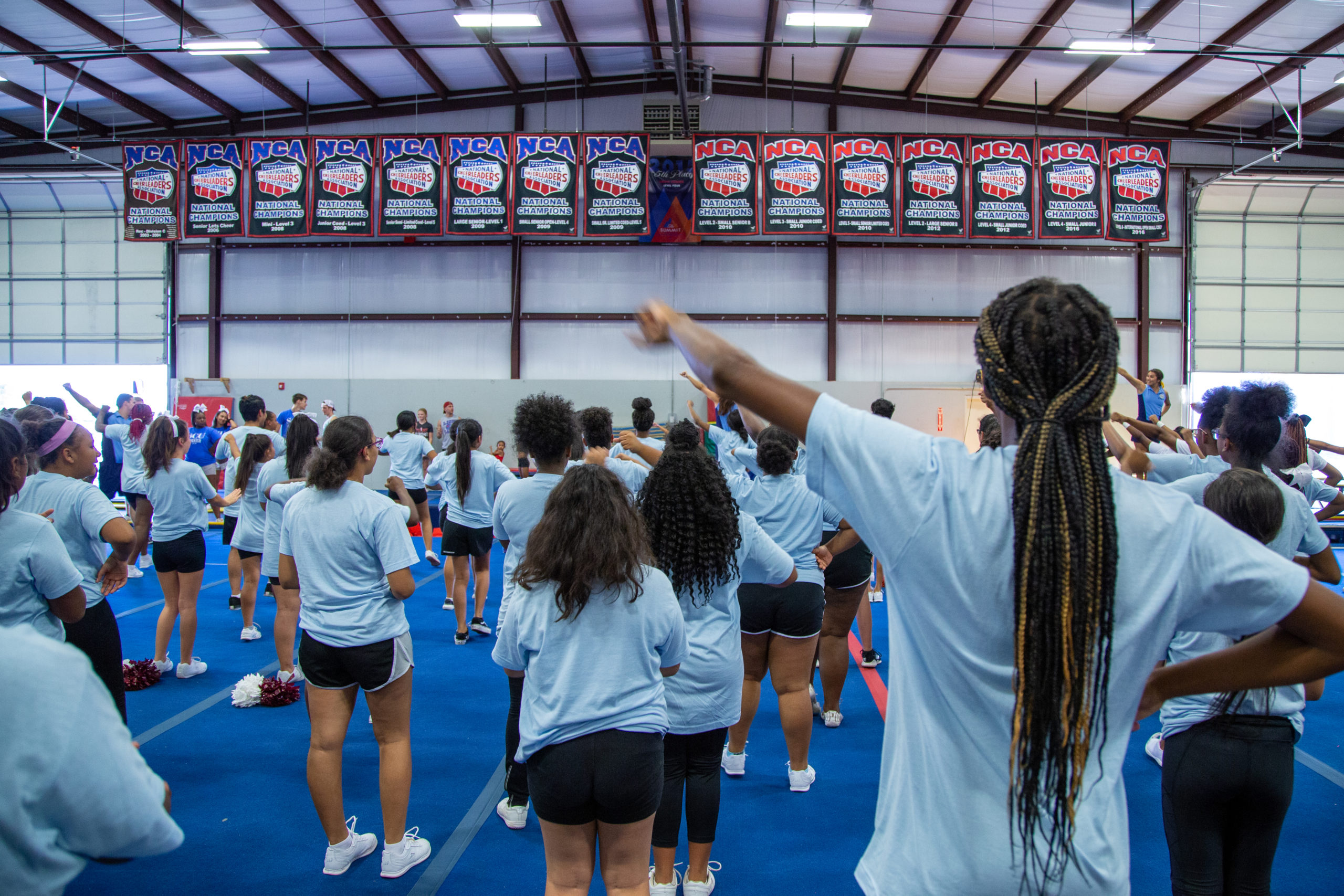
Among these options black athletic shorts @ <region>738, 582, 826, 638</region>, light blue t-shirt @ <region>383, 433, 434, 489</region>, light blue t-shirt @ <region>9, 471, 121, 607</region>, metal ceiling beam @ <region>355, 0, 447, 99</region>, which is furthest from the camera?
metal ceiling beam @ <region>355, 0, 447, 99</region>

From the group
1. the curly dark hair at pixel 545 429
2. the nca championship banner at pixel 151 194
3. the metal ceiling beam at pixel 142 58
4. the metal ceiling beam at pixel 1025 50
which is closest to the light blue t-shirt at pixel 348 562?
the curly dark hair at pixel 545 429

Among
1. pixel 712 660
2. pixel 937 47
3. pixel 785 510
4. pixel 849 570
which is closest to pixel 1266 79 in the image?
pixel 937 47

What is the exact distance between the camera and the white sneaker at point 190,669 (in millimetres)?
5727

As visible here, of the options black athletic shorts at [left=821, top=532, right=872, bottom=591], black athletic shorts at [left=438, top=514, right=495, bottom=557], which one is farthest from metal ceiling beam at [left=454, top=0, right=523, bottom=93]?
black athletic shorts at [left=821, top=532, right=872, bottom=591]

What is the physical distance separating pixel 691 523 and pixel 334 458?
1.48m

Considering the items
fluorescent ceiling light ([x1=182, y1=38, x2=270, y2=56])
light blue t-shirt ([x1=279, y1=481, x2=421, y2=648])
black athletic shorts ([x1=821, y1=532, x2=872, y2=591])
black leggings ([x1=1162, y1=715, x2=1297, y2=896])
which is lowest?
black leggings ([x1=1162, y1=715, x2=1297, y2=896])

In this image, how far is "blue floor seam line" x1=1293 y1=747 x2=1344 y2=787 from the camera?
170 inches

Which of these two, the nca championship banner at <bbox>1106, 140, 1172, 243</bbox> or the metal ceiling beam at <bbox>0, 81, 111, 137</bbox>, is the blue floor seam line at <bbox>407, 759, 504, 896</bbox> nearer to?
the nca championship banner at <bbox>1106, 140, 1172, 243</bbox>

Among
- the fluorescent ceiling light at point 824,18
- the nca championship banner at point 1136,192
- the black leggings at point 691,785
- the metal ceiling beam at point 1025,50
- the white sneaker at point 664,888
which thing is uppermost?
the metal ceiling beam at point 1025,50

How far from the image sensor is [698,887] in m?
3.22

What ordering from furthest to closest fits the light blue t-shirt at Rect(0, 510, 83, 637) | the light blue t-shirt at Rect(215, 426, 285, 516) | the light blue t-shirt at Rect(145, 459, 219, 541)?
the light blue t-shirt at Rect(215, 426, 285, 516) < the light blue t-shirt at Rect(145, 459, 219, 541) < the light blue t-shirt at Rect(0, 510, 83, 637)

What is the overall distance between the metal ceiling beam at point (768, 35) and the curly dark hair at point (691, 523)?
32.9 feet

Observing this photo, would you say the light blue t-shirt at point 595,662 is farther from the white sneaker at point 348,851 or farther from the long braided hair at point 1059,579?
the white sneaker at point 348,851

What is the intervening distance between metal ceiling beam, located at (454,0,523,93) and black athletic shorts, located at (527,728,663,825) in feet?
36.3
